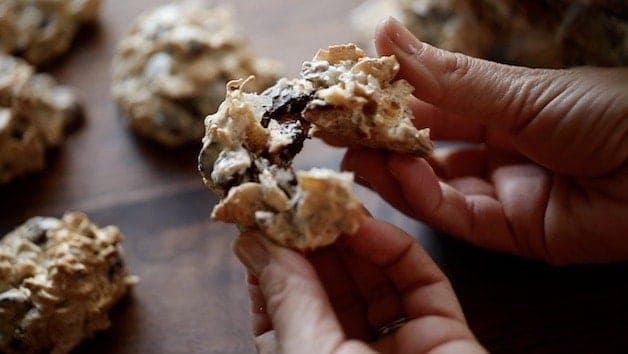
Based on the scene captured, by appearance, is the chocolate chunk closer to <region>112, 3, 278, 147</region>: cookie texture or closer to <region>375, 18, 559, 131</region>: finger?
<region>112, 3, 278, 147</region>: cookie texture

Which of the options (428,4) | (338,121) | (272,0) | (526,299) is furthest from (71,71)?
(526,299)

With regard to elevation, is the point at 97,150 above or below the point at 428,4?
below

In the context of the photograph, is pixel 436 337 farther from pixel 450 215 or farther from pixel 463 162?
pixel 463 162

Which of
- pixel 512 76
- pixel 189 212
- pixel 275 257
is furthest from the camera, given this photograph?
pixel 189 212

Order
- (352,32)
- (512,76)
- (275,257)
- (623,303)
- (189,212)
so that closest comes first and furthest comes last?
(275,257), (512,76), (623,303), (189,212), (352,32)

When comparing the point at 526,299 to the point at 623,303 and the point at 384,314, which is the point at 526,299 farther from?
the point at 384,314

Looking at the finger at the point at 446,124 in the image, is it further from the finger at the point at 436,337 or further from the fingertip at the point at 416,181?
the finger at the point at 436,337

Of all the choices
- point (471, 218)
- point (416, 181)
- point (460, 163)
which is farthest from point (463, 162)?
point (416, 181)

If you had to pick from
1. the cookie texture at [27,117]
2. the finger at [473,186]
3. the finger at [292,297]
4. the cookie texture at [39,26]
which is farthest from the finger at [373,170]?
the cookie texture at [39,26]
